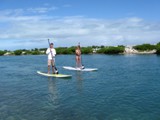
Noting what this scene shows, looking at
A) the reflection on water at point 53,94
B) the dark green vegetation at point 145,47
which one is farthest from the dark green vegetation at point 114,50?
the reflection on water at point 53,94

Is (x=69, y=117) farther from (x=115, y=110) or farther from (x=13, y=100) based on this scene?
(x=13, y=100)

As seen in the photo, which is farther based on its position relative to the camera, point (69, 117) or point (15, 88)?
point (15, 88)

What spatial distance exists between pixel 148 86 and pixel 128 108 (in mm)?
7044

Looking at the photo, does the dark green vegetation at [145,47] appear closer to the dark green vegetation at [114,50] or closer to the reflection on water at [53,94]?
the dark green vegetation at [114,50]

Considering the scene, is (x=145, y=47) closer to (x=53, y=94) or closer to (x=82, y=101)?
(x=53, y=94)

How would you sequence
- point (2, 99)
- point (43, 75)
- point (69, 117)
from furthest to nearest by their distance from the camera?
point (43, 75) → point (2, 99) → point (69, 117)

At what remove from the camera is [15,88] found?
2267cm

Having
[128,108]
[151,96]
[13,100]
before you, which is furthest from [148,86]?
[13,100]

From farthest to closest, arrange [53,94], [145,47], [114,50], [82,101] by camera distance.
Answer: [114,50] → [145,47] → [53,94] → [82,101]

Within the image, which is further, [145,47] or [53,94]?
[145,47]

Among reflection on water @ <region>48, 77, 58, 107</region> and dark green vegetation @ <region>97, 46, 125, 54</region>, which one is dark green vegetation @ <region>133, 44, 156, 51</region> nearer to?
dark green vegetation @ <region>97, 46, 125, 54</region>

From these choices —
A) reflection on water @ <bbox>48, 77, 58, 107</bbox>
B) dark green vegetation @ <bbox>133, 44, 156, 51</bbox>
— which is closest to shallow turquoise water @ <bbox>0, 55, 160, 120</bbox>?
reflection on water @ <bbox>48, 77, 58, 107</bbox>

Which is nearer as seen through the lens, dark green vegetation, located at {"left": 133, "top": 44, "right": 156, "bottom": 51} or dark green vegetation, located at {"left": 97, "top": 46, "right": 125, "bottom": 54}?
dark green vegetation, located at {"left": 133, "top": 44, "right": 156, "bottom": 51}

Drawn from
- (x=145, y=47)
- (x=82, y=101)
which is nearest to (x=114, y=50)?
(x=145, y=47)
